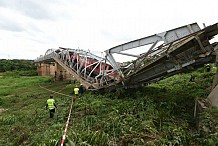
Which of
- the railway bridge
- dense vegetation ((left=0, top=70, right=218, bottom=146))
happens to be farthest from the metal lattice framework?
dense vegetation ((left=0, top=70, right=218, bottom=146))

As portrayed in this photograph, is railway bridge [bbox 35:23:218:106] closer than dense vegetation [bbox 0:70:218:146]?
No

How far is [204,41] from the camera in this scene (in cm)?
892

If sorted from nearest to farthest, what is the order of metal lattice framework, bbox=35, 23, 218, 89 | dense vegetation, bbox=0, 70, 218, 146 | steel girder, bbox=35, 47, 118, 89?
dense vegetation, bbox=0, 70, 218, 146 < metal lattice framework, bbox=35, 23, 218, 89 < steel girder, bbox=35, 47, 118, 89

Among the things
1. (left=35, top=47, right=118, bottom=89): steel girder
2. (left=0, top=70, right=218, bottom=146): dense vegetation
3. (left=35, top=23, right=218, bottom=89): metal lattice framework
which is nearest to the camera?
(left=0, top=70, right=218, bottom=146): dense vegetation

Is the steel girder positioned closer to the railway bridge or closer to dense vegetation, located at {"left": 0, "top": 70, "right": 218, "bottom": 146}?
the railway bridge

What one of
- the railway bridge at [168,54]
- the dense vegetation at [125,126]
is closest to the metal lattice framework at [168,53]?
the railway bridge at [168,54]

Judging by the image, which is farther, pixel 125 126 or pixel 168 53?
pixel 168 53

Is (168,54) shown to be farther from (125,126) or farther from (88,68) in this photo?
(88,68)

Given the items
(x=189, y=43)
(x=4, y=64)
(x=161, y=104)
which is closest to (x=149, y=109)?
(x=161, y=104)

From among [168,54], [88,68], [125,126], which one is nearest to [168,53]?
[168,54]

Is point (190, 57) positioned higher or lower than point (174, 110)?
higher

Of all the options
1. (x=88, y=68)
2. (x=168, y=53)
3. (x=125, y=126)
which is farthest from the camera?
(x=88, y=68)

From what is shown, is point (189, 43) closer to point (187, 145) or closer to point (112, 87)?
point (187, 145)

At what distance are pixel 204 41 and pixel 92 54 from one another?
11.8 meters
